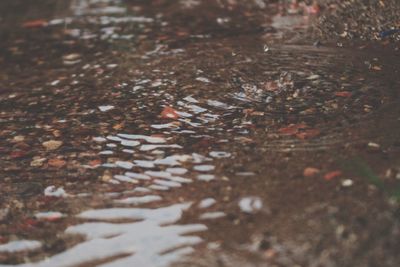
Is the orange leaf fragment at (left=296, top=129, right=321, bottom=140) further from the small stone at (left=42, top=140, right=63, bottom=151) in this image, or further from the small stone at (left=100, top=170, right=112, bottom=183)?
the small stone at (left=42, top=140, right=63, bottom=151)

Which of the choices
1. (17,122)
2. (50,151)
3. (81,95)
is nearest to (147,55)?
(81,95)

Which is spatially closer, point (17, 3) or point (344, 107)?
point (344, 107)

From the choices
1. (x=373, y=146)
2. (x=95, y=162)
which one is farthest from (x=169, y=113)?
(x=373, y=146)

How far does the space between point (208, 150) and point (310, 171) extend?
2.19 feet

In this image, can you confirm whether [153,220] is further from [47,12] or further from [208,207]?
[47,12]

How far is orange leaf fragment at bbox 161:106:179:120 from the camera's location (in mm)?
3740

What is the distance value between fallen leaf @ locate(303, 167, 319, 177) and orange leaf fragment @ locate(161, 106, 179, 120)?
46.0 inches

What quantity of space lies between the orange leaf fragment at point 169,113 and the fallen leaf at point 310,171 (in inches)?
46.0

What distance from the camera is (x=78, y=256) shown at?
252cm

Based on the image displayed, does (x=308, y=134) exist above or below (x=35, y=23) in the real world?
below

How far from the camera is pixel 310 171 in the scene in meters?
2.86

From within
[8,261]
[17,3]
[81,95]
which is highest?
[17,3]

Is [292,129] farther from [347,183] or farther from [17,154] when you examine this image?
[17,154]

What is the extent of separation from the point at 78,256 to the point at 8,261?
1.13 feet
